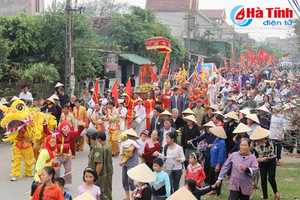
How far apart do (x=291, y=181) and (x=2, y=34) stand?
15182 millimetres

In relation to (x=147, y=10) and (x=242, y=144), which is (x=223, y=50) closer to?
(x=147, y=10)

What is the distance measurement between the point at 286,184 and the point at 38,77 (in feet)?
40.4

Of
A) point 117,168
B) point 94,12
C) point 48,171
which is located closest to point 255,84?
point 117,168

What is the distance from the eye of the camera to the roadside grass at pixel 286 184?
7.88m

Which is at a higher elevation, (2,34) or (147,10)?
(147,10)

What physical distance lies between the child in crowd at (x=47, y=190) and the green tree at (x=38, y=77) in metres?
12.2

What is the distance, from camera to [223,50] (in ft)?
163

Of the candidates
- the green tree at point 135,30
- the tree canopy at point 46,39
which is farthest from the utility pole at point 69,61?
the green tree at point 135,30

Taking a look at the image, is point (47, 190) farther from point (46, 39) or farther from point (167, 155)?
point (46, 39)

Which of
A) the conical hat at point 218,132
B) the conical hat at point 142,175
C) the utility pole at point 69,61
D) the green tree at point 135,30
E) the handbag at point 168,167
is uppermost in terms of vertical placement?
the green tree at point 135,30

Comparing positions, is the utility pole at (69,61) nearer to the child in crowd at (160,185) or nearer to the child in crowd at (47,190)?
the child in crowd at (160,185)

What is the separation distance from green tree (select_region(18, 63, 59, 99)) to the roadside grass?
1100cm

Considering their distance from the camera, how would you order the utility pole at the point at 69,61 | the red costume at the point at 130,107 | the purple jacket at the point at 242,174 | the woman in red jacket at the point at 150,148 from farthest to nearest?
1. the utility pole at the point at 69,61
2. the red costume at the point at 130,107
3. the woman in red jacket at the point at 150,148
4. the purple jacket at the point at 242,174

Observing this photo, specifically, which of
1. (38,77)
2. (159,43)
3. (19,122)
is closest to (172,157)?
(19,122)
